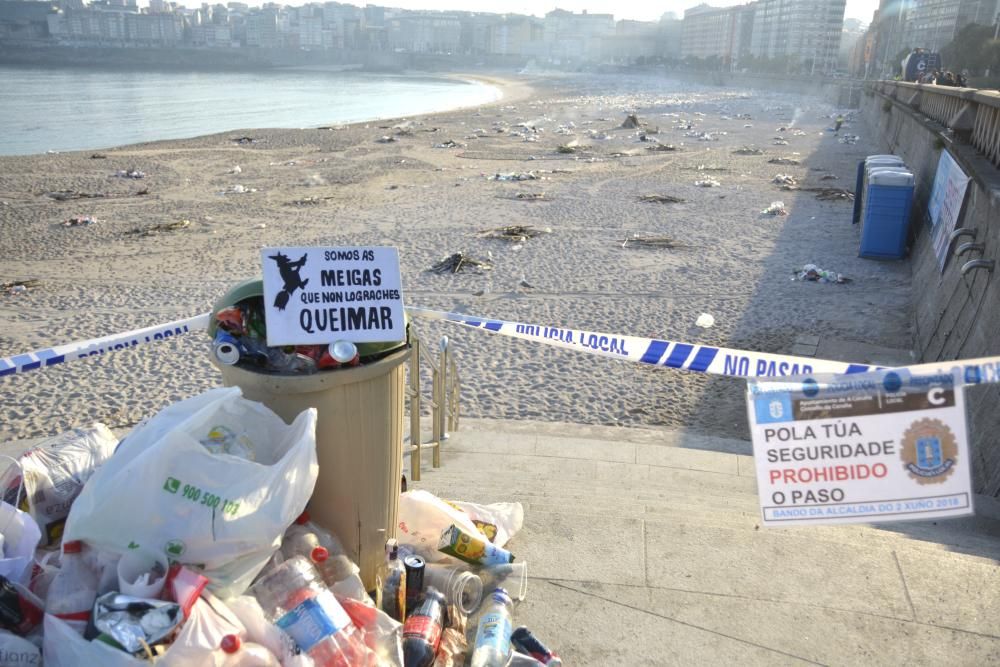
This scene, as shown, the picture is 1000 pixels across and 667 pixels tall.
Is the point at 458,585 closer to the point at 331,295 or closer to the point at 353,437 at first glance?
the point at 353,437

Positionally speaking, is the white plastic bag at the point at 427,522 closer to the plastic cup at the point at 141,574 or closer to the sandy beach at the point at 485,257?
the plastic cup at the point at 141,574

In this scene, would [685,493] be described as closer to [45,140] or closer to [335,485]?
[335,485]

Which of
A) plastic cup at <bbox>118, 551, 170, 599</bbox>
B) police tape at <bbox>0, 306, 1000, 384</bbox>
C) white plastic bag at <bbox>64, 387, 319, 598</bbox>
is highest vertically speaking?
police tape at <bbox>0, 306, 1000, 384</bbox>

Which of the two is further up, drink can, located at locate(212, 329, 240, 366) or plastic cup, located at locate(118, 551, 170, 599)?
drink can, located at locate(212, 329, 240, 366)

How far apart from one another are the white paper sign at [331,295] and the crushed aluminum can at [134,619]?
941 mm

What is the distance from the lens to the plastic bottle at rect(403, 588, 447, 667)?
2.63 m

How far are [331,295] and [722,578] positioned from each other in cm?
A: 206

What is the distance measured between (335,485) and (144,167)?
21104 millimetres

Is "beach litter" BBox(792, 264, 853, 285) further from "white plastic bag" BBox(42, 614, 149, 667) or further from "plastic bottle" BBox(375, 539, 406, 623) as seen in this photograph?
"white plastic bag" BBox(42, 614, 149, 667)

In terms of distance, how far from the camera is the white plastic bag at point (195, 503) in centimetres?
234

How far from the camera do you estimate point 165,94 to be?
64.4 meters

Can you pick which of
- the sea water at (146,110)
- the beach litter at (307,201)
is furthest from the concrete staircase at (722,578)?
the sea water at (146,110)

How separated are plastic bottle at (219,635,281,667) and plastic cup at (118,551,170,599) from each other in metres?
0.28

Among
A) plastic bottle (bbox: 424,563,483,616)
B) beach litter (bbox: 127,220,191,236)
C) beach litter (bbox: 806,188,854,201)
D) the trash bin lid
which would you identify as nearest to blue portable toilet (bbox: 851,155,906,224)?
beach litter (bbox: 806,188,854,201)
